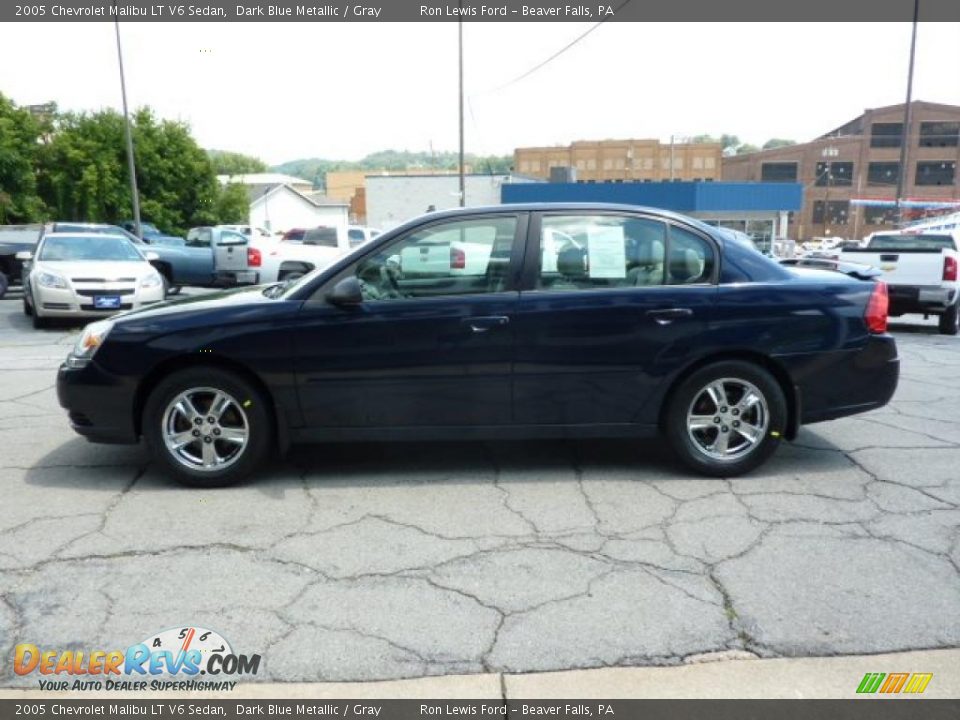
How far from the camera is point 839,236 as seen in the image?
266 feet

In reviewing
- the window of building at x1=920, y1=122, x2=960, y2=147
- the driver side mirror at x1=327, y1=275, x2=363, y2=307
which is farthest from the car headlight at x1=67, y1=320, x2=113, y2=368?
the window of building at x1=920, y1=122, x2=960, y2=147

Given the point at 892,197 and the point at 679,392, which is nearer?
the point at 679,392

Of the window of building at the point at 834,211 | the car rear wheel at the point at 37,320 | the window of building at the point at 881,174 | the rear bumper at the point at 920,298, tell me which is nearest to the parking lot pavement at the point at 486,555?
the car rear wheel at the point at 37,320

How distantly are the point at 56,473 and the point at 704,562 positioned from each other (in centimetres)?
387

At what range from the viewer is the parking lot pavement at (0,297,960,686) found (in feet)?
9.11

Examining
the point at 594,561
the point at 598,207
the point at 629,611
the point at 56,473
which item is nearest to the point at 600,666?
the point at 629,611

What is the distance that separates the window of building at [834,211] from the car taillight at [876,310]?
277 feet

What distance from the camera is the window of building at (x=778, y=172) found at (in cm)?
8156

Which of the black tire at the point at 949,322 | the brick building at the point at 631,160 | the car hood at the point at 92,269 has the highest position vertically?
the brick building at the point at 631,160

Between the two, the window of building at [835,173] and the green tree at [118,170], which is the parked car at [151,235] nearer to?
the green tree at [118,170]

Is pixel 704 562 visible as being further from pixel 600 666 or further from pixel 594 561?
pixel 600 666
